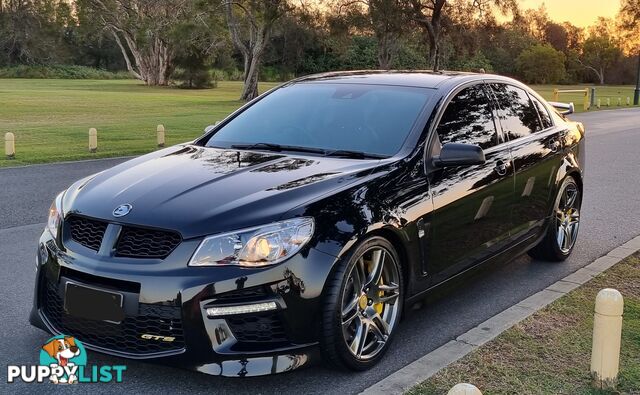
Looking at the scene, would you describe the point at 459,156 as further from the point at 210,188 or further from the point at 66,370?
the point at 66,370

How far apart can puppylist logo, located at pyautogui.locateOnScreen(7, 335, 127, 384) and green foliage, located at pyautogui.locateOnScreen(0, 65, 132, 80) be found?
78998mm

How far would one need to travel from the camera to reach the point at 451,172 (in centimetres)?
450

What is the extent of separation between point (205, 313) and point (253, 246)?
1.30 ft

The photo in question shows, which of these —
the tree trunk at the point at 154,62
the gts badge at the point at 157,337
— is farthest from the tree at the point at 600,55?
the gts badge at the point at 157,337

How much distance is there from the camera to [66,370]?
3.72 m

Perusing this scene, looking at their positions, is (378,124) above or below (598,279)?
above

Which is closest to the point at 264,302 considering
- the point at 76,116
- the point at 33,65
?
the point at 76,116

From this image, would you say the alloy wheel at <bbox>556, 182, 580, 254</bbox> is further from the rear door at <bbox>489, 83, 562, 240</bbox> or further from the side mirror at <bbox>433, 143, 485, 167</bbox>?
the side mirror at <bbox>433, 143, 485, 167</bbox>

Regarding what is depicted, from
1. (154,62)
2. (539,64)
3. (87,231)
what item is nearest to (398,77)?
(87,231)

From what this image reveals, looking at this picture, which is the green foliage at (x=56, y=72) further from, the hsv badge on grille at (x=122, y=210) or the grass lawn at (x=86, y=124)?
the hsv badge on grille at (x=122, y=210)

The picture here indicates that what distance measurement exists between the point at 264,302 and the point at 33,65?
8306cm

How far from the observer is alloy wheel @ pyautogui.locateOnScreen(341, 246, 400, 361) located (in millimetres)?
3734

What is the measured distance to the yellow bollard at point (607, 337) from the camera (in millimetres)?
3404

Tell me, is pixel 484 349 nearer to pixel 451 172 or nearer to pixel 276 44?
pixel 451 172
